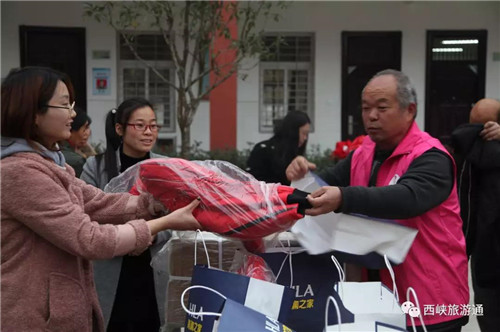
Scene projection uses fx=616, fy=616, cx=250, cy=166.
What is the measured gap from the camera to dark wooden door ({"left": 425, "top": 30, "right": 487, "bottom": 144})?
35.6 feet

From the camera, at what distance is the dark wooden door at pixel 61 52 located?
1035cm

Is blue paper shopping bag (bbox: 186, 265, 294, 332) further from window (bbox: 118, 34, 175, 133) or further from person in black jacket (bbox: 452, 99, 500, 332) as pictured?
window (bbox: 118, 34, 175, 133)

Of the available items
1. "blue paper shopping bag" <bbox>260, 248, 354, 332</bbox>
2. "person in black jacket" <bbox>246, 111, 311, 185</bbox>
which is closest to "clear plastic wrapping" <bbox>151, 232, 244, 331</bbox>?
"blue paper shopping bag" <bbox>260, 248, 354, 332</bbox>

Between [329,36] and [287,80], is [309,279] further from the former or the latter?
[287,80]

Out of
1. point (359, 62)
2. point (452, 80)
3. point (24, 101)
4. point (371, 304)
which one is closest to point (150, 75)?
point (359, 62)

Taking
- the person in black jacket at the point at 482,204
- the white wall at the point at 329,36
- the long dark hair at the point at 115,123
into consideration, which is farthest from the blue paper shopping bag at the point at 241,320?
the white wall at the point at 329,36

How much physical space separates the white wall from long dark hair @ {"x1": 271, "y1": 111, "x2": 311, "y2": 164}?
201 inches

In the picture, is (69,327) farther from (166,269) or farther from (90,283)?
(166,269)

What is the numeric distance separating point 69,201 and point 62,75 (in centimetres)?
44

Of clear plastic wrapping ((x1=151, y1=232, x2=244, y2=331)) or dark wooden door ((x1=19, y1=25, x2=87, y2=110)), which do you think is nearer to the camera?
clear plastic wrapping ((x1=151, y1=232, x2=244, y2=331))

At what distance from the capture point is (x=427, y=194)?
6.88ft

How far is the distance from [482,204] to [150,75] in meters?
8.23

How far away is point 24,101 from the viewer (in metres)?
1.88

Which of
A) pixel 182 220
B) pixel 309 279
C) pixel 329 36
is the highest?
pixel 329 36
